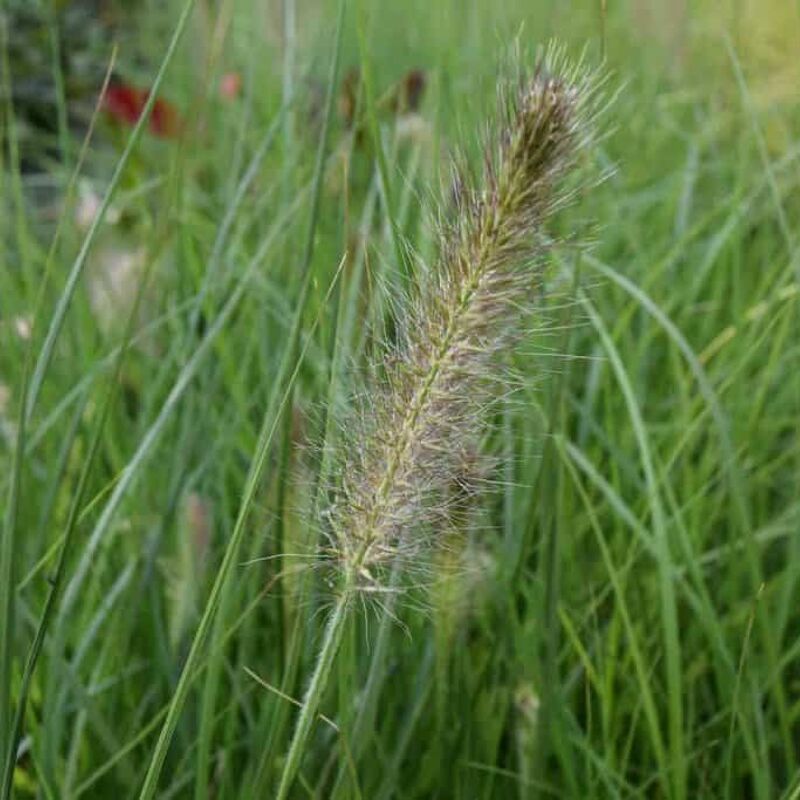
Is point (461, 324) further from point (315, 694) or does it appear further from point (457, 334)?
point (315, 694)

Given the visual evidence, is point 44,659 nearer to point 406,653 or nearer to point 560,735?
point 406,653

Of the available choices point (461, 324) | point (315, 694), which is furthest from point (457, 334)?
point (315, 694)

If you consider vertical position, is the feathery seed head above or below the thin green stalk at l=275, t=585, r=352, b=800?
above

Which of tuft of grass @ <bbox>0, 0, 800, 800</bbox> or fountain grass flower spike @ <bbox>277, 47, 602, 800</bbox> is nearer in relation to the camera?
fountain grass flower spike @ <bbox>277, 47, 602, 800</bbox>

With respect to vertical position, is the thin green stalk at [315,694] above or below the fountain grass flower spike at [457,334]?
below

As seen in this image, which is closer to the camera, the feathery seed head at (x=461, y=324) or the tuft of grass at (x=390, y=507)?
the feathery seed head at (x=461, y=324)


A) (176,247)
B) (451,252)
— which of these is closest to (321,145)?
(451,252)

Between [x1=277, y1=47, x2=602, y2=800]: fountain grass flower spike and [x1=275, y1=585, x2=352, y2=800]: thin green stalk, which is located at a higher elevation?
[x1=277, y1=47, x2=602, y2=800]: fountain grass flower spike

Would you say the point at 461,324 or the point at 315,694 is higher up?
the point at 461,324
